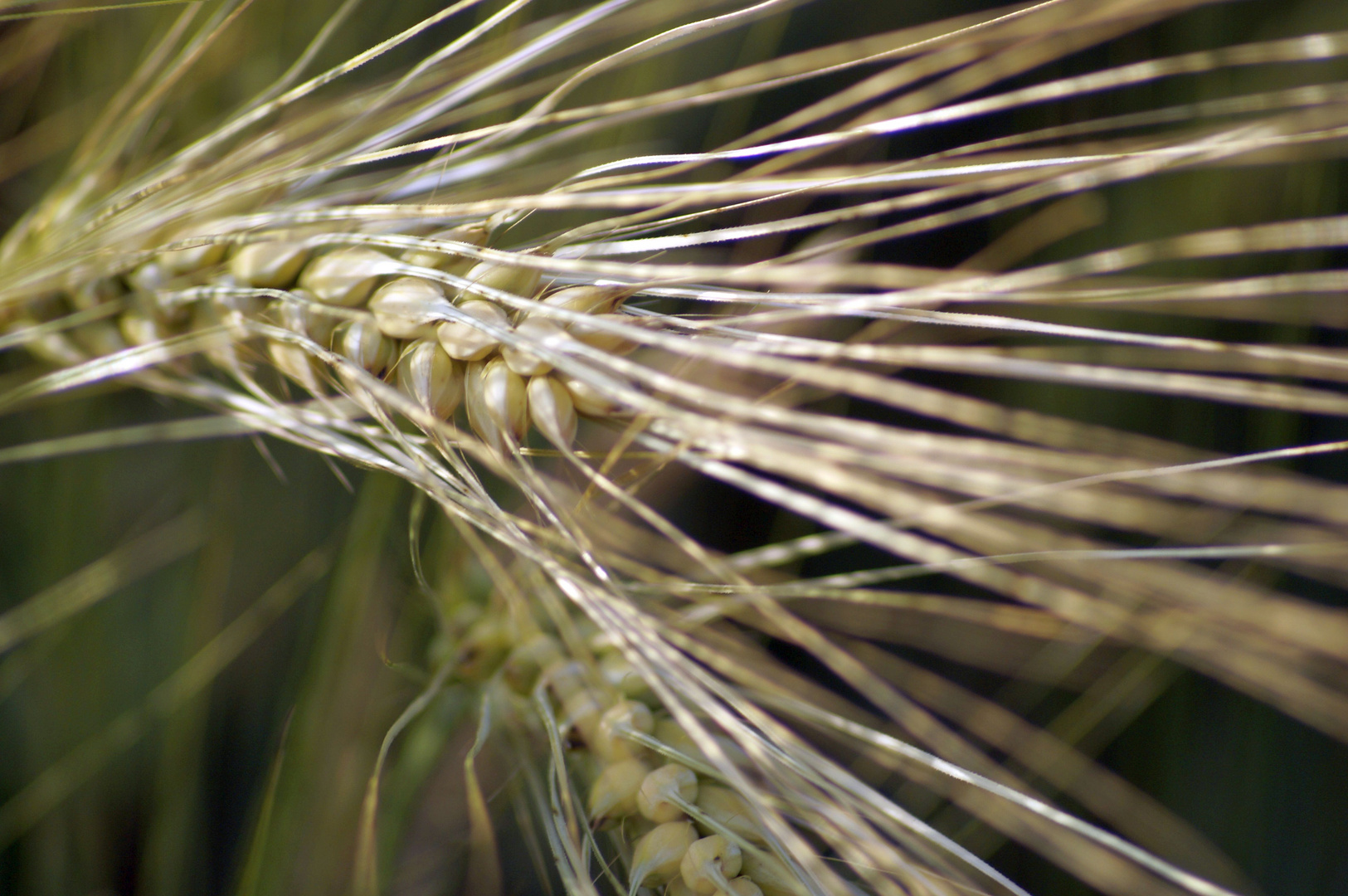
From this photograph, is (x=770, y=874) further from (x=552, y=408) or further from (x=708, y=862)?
(x=552, y=408)

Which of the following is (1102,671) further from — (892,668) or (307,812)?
(307,812)

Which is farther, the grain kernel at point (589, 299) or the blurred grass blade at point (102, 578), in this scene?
the blurred grass blade at point (102, 578)

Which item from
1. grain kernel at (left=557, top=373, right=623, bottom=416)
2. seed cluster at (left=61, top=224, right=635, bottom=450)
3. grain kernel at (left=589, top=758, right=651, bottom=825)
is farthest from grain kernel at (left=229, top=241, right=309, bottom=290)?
grain kernel at (left=589, top=758, right=651, bottom=825)

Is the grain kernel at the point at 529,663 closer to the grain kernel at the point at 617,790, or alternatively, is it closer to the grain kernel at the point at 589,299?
the grain kernel at the point at 617,790

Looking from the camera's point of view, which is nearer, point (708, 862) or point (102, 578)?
point (708, 862)

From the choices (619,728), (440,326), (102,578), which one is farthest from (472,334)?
(102,578)

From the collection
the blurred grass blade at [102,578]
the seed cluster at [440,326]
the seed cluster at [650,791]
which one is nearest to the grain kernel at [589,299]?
the seed cluster at [440,326]

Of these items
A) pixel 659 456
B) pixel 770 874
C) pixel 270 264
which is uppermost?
pixel 270 264
